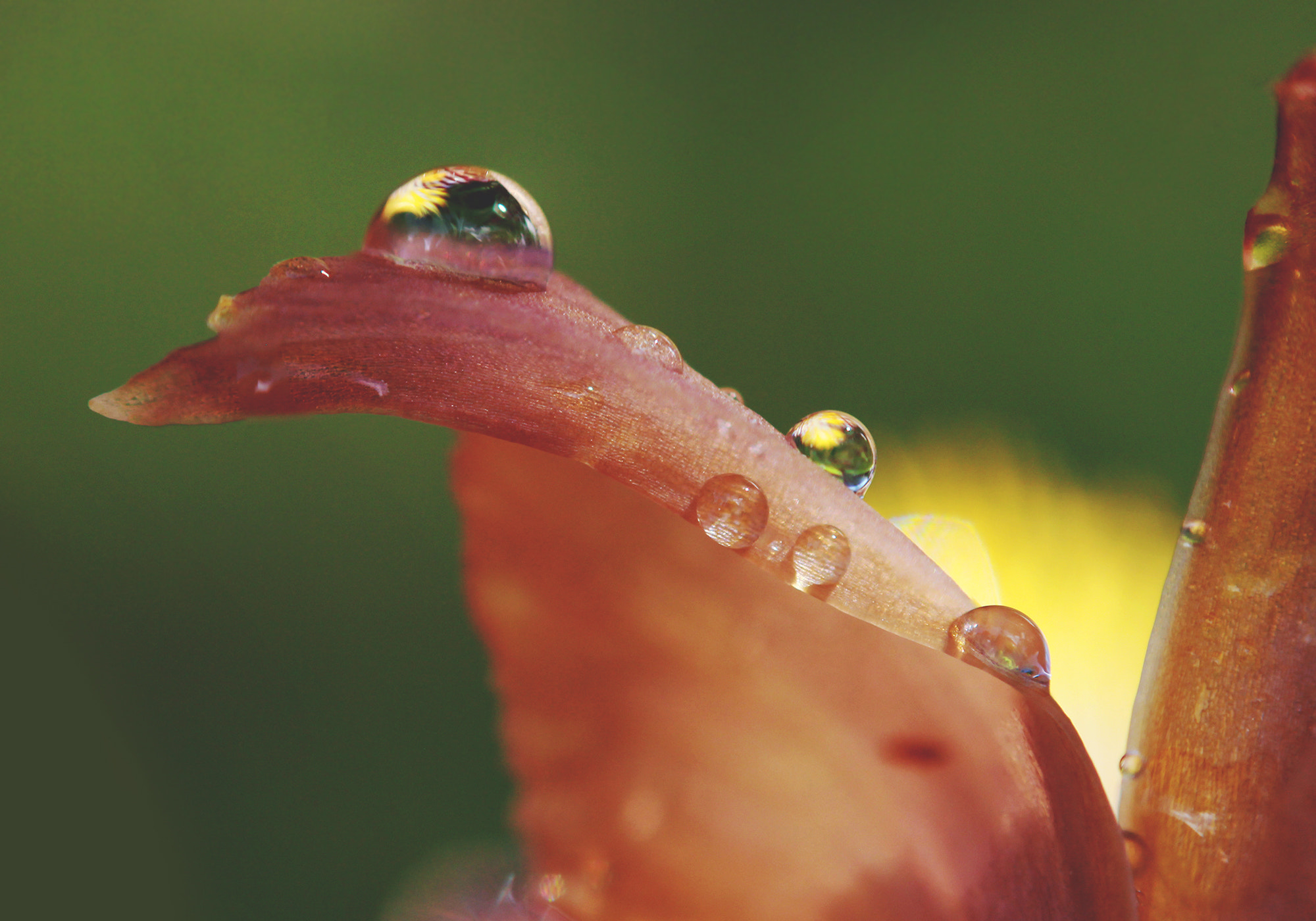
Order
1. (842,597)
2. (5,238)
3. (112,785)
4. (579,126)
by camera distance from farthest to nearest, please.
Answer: (579,126) < (5,238) < (112,785) < (842,597)

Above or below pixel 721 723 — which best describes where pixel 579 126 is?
above

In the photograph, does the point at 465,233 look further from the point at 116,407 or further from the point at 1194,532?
the point at 1194,532

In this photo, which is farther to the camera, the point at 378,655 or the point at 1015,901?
the point at 378,655

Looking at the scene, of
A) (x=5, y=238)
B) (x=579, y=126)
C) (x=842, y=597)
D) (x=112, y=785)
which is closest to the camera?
(x=842, y=597)

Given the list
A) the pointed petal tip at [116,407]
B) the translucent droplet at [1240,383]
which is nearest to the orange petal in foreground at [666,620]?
the pointed petal tip at [116,407]

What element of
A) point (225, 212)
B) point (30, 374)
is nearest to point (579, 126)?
point (225, 212)

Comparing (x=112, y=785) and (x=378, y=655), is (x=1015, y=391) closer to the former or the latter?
(x=378, y=655)

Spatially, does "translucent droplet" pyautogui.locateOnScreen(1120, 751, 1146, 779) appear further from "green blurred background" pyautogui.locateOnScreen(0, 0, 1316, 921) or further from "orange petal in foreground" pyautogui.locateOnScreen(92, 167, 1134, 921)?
"green blurred background" pyautogui.locateOnScreen(0, 0, 1316, 921)

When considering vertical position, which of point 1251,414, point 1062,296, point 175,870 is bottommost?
point 175,870
